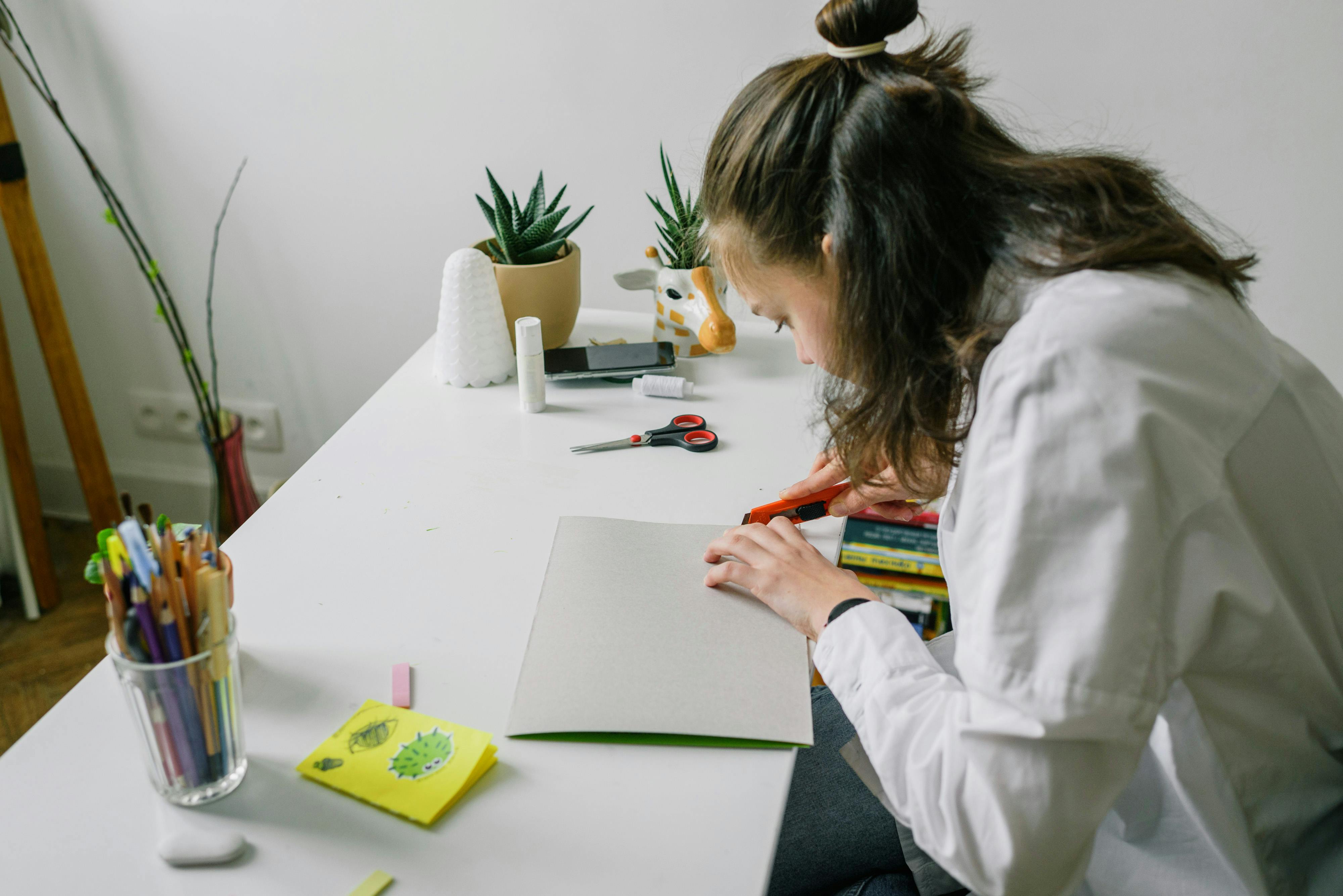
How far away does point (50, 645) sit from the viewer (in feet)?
6.17

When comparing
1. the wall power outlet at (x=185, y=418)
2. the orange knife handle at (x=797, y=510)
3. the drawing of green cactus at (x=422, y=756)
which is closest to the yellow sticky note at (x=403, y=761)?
the drawing of green cactus at (x=422, y=756)

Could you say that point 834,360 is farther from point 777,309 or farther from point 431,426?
point 431,426

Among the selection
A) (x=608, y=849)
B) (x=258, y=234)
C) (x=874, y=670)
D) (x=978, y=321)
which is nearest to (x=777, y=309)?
(x=978, y=321)

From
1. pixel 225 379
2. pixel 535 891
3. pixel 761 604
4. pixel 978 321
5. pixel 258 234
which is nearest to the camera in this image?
pixel 535 891

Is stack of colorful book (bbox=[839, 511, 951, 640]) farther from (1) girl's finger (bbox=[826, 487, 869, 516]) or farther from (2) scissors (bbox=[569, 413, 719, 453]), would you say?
(2) scissors (bbox=[569, 413, 719, 453])

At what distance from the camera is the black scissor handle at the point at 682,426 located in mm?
1136

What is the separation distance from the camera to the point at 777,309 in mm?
850

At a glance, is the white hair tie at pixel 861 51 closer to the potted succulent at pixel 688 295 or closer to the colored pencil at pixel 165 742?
the potted succulent at pixel 688 295

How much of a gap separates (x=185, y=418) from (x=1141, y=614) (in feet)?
6.85

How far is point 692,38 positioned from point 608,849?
4.44 ft

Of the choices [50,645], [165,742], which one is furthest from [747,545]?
[50,645]

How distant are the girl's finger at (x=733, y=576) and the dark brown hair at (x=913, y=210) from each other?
158 millimetres

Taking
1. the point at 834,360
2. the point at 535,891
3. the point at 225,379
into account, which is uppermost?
the point at 834,360

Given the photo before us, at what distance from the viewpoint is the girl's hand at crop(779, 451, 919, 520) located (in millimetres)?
979
